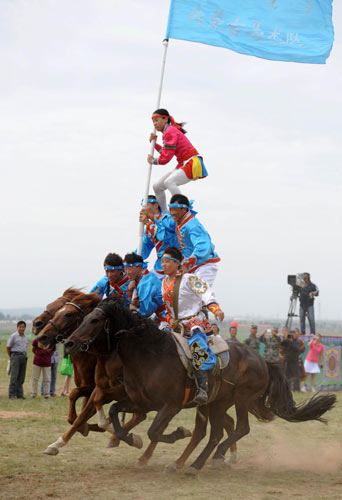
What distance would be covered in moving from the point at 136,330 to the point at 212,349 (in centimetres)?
103

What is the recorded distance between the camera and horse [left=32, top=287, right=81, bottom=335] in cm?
784

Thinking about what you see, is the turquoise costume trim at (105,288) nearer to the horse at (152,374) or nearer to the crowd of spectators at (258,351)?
the horse at (152,374)

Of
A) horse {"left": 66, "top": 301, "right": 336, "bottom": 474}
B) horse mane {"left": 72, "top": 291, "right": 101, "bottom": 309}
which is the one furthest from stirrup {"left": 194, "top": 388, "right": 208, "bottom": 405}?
horse mane {"left": 72, "top": 291, "right": 101, "bottom": 309}

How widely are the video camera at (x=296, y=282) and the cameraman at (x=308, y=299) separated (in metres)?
0.13

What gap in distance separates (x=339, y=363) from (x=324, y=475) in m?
13.5

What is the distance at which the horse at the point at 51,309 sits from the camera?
7840 mm

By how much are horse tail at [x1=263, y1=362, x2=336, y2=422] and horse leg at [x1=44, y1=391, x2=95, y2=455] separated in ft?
7.97

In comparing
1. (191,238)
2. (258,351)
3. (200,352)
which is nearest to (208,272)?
(191,238)

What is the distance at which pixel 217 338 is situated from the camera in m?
8.12

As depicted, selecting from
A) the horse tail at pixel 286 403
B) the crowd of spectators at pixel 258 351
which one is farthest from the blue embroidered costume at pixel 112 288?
the crowd of spectators at pixel 258 351

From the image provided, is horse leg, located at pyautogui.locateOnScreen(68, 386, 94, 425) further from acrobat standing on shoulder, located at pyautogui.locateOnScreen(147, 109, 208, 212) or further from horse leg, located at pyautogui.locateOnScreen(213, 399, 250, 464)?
acrobat standing on shoulder, located at pyautogui.locateOnScreen(147, 109, 208, 212)

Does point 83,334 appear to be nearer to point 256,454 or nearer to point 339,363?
point 256,454

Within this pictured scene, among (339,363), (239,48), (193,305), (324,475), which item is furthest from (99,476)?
(339,363)

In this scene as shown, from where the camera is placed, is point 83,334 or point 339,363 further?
point 339,363
